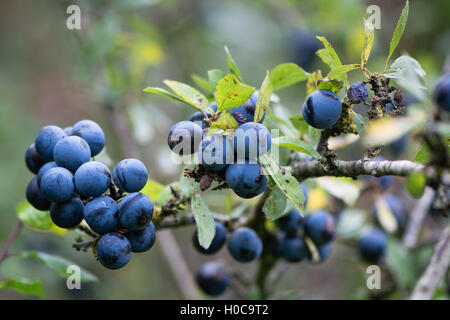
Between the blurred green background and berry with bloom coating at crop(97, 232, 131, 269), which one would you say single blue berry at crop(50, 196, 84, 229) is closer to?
berry with bloom coating at crop(97, 232, 131, 269)

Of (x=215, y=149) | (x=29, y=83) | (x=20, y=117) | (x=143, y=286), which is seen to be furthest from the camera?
(x=29, y=83)

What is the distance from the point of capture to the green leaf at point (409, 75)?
745 millimetres

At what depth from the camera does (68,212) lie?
3.24 feet

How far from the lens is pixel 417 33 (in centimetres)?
284

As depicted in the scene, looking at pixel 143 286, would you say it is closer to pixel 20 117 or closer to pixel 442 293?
pixel 20 117

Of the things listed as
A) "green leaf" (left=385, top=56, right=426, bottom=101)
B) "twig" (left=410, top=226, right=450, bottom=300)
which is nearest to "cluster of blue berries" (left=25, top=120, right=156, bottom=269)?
"green leaf" (left=385, top=56, right=426, bottom=101)

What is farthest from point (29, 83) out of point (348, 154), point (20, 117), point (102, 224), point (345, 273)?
point (102, 224)

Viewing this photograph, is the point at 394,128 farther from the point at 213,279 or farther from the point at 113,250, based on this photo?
the point at 213,279

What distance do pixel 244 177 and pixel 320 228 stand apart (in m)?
0.55

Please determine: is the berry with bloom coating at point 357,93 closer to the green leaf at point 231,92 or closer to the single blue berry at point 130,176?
the green leaf at point 231,92

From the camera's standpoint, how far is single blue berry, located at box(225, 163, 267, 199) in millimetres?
916

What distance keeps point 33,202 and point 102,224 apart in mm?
284

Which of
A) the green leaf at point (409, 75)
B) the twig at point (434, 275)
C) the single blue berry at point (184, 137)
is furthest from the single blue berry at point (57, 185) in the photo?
the twig at point (434, 275)

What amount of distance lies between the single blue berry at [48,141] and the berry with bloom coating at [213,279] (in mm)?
727
